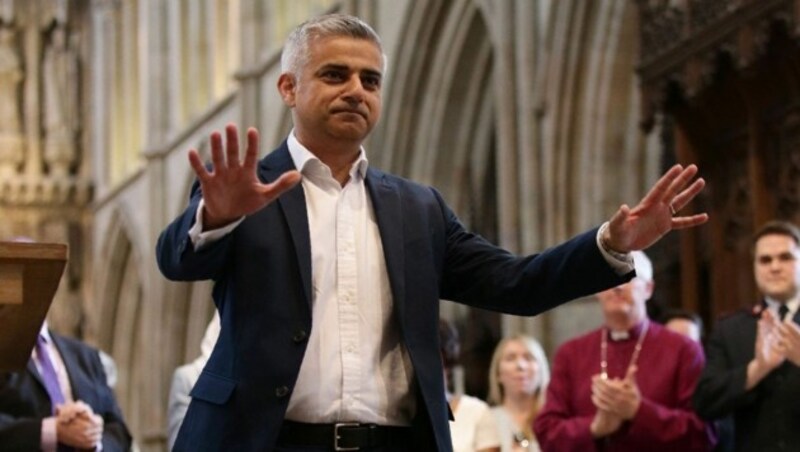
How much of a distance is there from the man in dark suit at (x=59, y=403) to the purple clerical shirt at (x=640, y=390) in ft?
5.11

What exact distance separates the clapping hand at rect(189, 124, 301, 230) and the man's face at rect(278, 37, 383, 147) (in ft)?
0.98

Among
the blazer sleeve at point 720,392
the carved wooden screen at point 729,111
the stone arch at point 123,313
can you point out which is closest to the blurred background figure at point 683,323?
the carved wooden screen at point 729,111

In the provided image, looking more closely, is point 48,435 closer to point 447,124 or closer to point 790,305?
point 790,305

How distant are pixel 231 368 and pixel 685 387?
339 centimetres

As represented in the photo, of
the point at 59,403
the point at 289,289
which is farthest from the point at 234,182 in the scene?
the point at 59,403

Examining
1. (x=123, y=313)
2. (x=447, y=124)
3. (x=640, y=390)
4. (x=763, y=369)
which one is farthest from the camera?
(x=123, y=313)

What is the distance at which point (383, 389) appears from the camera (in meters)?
3.10

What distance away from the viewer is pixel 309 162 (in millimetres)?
3191

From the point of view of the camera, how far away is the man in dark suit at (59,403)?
508cm

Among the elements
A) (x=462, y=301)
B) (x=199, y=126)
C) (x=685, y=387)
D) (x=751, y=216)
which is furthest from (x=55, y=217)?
(x=462, y=301)

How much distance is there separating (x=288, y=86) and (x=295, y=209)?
0.81 feet

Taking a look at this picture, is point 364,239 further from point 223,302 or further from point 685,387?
point 685,387

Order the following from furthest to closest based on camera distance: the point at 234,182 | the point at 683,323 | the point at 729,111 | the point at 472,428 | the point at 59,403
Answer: the point at 729,111, the point at 683,323, the point at 472,428, the point at 59,403, the point at 234,182

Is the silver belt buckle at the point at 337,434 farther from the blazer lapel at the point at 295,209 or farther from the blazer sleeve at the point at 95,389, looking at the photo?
the blazer sleeve at the point at 95,389
